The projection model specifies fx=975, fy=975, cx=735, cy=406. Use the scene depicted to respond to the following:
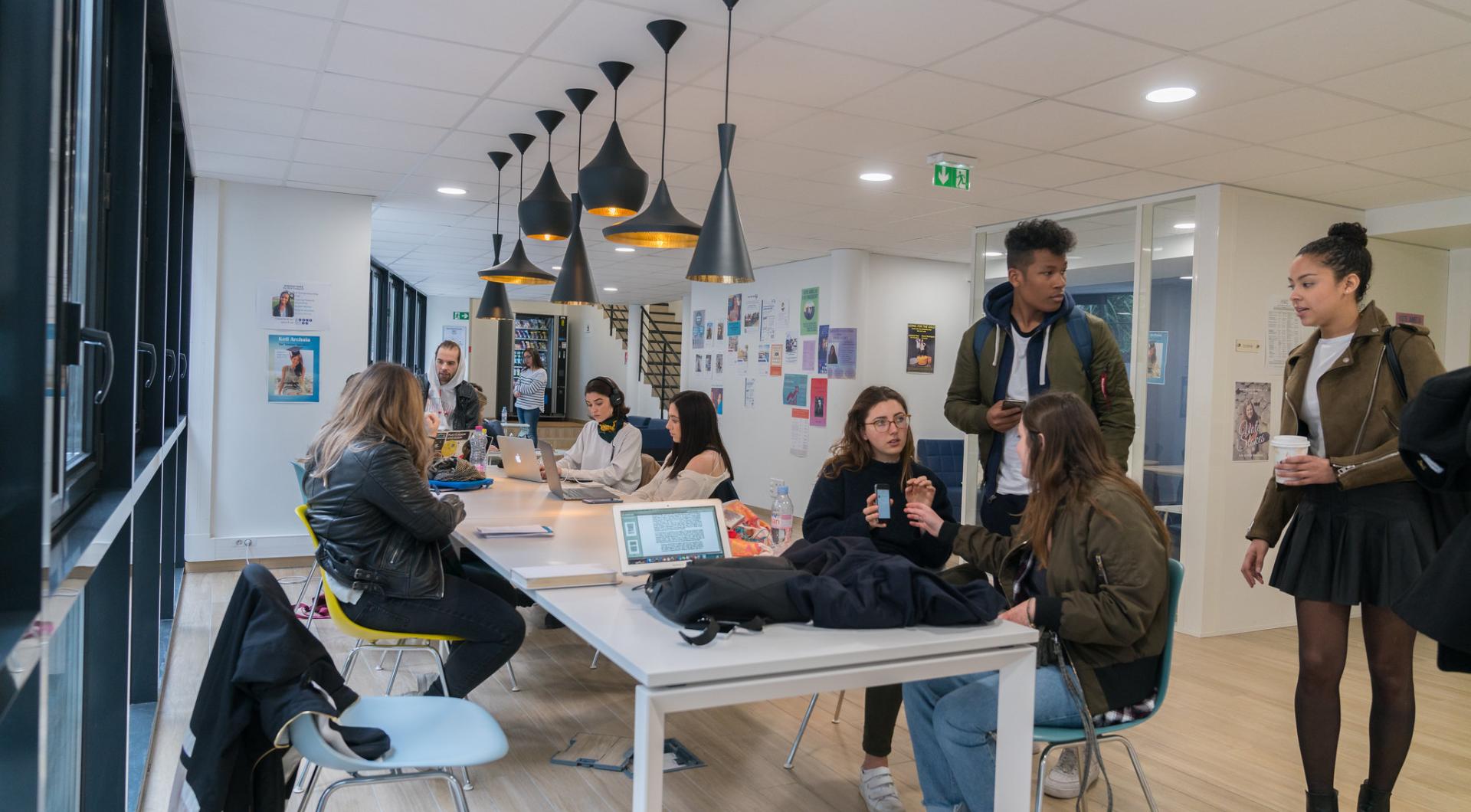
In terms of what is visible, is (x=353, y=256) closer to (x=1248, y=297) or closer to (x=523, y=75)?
(x=523, y=75)

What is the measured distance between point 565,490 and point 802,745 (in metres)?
1.62

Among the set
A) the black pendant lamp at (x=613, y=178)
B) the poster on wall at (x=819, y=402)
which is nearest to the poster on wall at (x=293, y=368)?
the black pendant lamp at (x=613, y=178)

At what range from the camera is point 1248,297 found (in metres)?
5.61

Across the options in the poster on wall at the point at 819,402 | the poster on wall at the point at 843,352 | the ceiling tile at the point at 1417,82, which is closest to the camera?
the ceiling tile at the point at 1417,82

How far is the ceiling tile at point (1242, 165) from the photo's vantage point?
4766 millimetres

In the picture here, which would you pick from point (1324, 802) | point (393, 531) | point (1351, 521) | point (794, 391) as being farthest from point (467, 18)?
point (794, 391)

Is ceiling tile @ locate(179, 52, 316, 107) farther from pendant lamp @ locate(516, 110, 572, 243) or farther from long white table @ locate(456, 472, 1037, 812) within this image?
long white table @ locate(456, 472, 1037, 812)

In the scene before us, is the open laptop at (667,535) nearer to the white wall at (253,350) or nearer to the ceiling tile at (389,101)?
the ceiling tile at (389,101)

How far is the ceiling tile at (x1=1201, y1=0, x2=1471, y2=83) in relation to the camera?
3.06m

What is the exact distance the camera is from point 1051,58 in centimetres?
356

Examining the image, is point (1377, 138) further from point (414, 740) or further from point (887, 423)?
point (414, 740)

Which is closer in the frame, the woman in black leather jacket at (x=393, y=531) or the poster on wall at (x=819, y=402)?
the woman in black leather jacket at (x=393, y=531)

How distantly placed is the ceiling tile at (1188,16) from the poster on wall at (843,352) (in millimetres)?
5331

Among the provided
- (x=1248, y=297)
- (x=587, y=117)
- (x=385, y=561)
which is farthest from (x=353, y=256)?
(x=1248, y=297)
